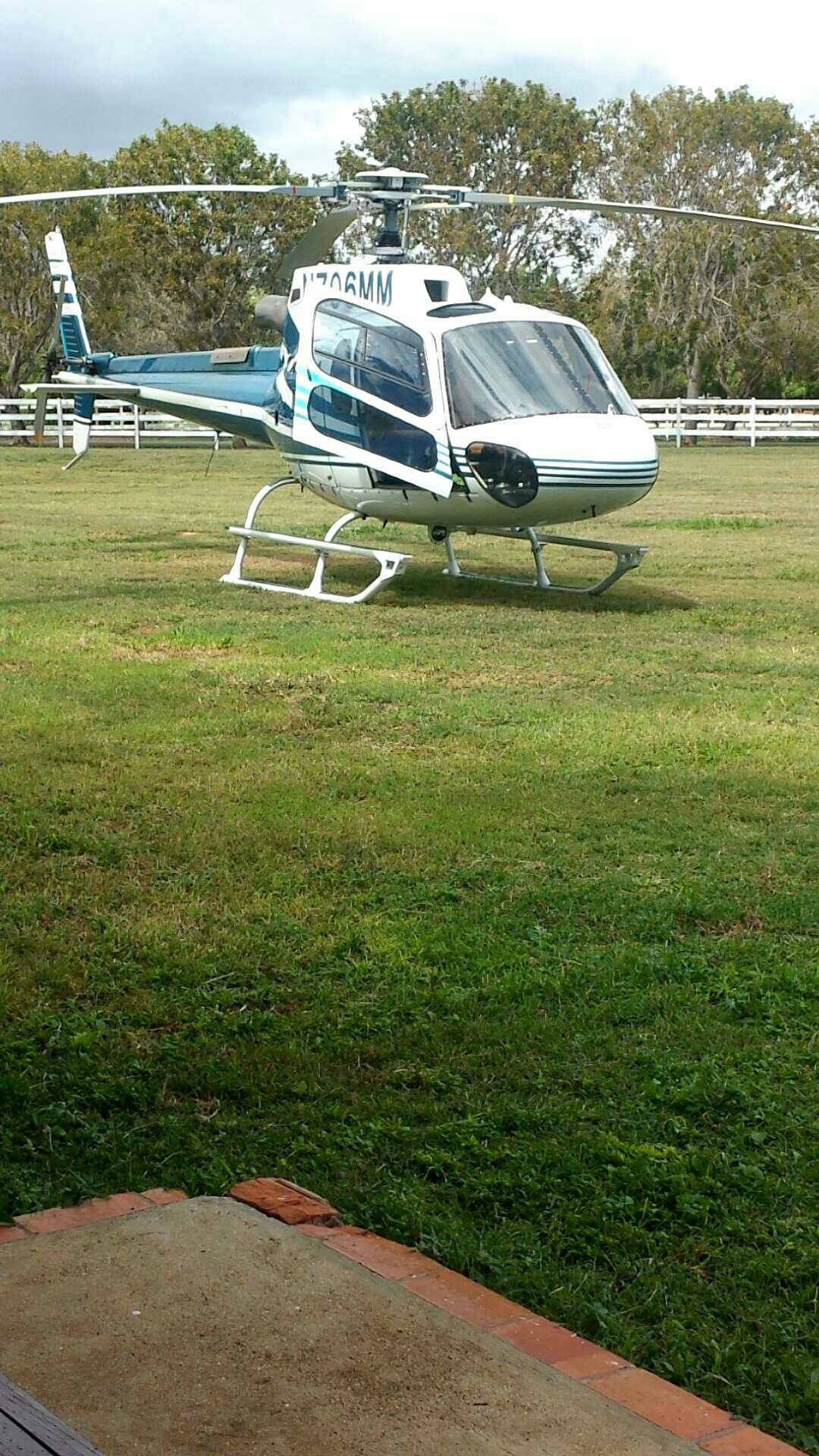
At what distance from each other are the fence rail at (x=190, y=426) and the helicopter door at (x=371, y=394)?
22.6 m

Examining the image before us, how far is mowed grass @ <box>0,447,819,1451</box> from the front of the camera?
3031 mm

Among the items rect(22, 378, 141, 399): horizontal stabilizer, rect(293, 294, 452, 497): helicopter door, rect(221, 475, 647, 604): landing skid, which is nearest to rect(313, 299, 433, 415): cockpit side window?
rect(293, 294, 452, 497): helicopter door

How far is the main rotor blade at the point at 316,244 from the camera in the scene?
1279 cm

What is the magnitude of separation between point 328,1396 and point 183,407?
1293cm

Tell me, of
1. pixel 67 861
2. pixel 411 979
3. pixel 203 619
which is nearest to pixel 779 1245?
pixel 411 979

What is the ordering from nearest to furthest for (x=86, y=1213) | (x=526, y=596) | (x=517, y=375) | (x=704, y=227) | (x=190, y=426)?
1. (x=86, y=1213)
2. (x=517, y=375)
3. (x=526, y=596)
4. (x=190, y=426)
5. (x=704, y=227)

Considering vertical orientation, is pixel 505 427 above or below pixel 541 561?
above

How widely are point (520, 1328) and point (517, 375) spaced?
9.18m

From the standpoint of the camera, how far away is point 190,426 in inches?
1672

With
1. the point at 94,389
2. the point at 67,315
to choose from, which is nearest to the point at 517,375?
the point at 94,389

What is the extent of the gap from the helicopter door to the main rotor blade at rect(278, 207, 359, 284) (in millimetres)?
1080

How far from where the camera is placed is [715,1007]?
13.5 feet

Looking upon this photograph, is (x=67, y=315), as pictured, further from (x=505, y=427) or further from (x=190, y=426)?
(x=190, y=426)

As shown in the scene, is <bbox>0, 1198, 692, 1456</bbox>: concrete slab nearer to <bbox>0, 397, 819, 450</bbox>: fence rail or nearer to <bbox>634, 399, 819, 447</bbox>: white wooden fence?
<bbox>0, 397, 819, 450</bbox>: fence rail
